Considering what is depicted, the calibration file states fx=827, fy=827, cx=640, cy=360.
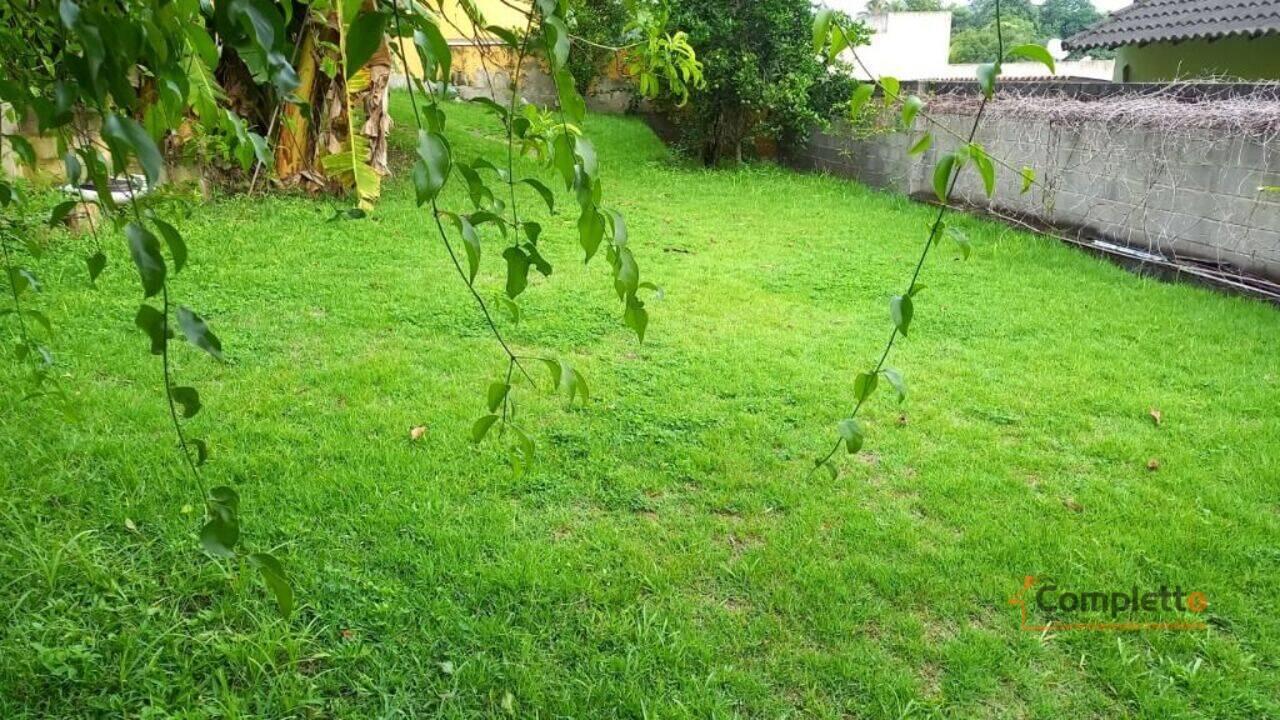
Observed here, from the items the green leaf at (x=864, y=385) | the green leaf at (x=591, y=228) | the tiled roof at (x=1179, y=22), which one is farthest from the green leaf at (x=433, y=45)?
the tiled roof at (x=1179, y=22)

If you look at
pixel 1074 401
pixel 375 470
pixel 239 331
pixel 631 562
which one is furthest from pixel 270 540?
pixel 1074 401

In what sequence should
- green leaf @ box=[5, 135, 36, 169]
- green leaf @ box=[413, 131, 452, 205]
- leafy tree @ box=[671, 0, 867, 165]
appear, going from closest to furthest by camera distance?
1. green leaf @ box=[413, 131, 452, 205]
2. green leaf @ box=[5, 135, 36, 169]
3. leafy tree @ box=[671, 0, 867, 165]

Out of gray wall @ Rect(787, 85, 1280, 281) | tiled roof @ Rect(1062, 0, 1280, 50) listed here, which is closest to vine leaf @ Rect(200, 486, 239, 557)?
gray wall @ Rect(787, 85, 1280, 281)

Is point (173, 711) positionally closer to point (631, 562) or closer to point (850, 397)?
point (631, 562)

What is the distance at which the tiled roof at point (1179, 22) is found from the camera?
6895mm

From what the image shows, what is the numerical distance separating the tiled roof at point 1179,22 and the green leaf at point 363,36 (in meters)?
8.24

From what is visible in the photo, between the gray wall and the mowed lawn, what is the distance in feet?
2.09

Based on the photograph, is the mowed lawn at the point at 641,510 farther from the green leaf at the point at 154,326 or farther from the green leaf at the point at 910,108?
the green leaf at the point at 154,326

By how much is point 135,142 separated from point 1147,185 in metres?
6.54

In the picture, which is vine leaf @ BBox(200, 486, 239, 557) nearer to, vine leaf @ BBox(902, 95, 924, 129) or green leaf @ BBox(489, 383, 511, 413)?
green leaf @ BBox(489, 383, 511, 413)

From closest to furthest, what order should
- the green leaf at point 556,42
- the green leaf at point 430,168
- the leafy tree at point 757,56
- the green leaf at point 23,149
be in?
1. the green leaf at point 430,168
2. the green leaf at point 556,42
3. the green leaf at point 23,149
4. the leafy tree at point 757,56

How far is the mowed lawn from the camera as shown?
6.30 feet

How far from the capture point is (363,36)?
2.13 ft

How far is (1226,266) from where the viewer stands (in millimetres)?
5281
